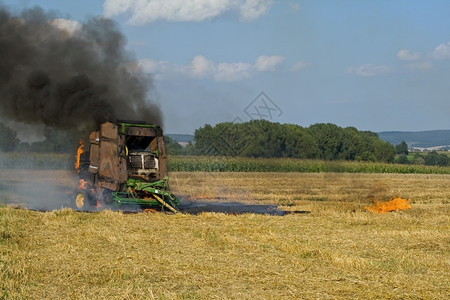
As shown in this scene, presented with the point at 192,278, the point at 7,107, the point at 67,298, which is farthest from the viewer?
the point at 7,107

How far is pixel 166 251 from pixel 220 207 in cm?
961

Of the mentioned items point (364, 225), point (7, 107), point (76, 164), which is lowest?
point (364, 225)

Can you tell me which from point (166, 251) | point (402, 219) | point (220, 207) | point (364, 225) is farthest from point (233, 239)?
point (220, 207)

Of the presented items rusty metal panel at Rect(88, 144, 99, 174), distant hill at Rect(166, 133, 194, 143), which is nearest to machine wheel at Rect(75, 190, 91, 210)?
rusty metal panel at Rect(88, 144, 99, 174)

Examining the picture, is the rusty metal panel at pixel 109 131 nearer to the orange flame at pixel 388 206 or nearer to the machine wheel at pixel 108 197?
the machine wheel at pixel 108 197

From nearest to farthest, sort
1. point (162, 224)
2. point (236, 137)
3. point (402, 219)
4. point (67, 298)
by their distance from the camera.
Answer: point (67, 298) < point (162, 224) < point (402, 219) < point (236, 137)

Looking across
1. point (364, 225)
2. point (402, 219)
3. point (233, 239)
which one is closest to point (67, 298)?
point (233, 239)

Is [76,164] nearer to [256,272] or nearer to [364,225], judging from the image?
[364,225]

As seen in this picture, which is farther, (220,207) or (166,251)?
(220,207)

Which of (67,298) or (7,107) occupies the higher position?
(7,107)

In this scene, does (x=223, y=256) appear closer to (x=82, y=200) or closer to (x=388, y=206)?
(x=82, y=200)

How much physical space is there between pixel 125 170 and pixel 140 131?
1510 millimetres

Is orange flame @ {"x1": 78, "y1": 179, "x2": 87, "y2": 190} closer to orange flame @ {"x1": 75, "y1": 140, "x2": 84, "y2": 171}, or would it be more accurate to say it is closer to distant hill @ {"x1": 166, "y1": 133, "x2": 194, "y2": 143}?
orange flame @ {"x1": 75, "y1": 140, "x2": 84, "y2": 171}

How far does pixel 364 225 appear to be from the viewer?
1576 cm
